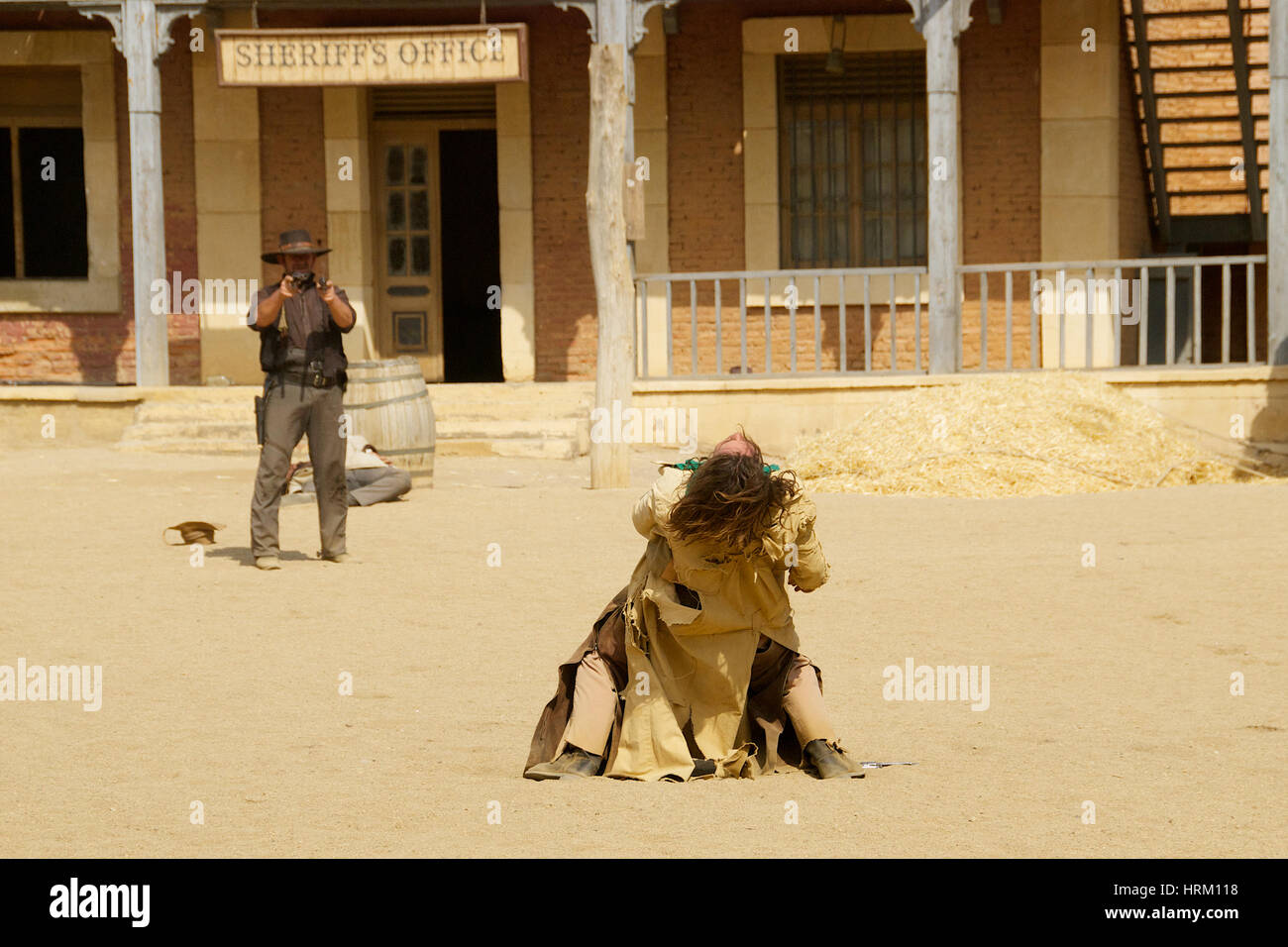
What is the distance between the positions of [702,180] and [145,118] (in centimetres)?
476

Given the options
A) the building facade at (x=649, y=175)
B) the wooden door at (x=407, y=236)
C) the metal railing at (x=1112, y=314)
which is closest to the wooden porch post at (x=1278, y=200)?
the metal railing at (x=1112, y=314)

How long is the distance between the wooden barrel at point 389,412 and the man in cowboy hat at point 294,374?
104 inches

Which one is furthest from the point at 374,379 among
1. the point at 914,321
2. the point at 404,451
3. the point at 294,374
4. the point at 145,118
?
the point at 914,321

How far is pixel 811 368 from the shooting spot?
51.9ft

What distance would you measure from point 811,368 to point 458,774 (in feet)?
36.2

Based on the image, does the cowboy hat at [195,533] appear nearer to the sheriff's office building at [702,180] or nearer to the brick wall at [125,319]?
the sheriff's office building at [702,180]

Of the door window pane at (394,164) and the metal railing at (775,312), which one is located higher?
the door window pane at (394,164)

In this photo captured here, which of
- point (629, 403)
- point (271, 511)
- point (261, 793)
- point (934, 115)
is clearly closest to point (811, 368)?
point (934, 115)

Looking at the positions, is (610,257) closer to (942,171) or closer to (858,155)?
(942,171)

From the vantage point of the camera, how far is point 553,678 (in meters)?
6.60

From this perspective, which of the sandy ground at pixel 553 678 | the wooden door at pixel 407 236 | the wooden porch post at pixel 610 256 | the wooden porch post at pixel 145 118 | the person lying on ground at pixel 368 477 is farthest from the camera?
the wooden door at pixel 407 236

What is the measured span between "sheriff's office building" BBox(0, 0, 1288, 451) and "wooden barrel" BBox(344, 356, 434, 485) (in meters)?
3.36

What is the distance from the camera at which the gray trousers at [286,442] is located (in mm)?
8922

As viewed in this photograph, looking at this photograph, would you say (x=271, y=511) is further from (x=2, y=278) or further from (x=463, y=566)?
(x=2, y=278)
